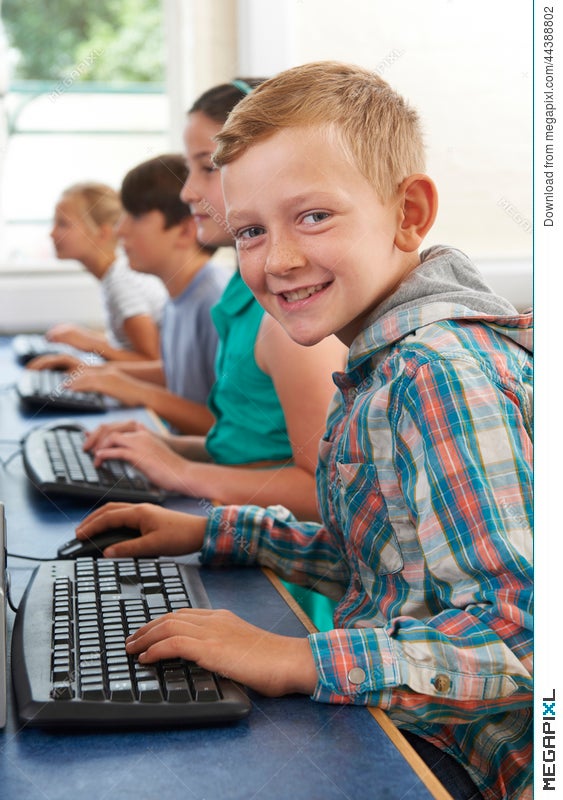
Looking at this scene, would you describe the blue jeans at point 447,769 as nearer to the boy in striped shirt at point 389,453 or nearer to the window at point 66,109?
the boy in striped shirt at point 389,453

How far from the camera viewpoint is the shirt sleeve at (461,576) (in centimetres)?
67

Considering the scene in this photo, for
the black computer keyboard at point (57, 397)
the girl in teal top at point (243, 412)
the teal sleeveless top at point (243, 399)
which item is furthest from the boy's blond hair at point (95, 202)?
the teal sleeveless top at point (243, 399)

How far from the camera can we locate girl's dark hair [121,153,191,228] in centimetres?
212

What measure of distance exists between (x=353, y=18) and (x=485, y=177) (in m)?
0.62

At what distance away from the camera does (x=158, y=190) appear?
2.12m

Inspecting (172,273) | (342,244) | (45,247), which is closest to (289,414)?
(342,244)

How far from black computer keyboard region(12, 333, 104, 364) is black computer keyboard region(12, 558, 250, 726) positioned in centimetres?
161

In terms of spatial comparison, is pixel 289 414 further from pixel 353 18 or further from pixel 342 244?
pixel 353 18

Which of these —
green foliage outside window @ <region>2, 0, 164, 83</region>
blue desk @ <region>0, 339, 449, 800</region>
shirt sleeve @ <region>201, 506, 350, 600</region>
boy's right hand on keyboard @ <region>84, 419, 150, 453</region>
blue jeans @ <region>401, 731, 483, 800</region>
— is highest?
green foliage outside window @ <region>2, 0, 164, 83</region>

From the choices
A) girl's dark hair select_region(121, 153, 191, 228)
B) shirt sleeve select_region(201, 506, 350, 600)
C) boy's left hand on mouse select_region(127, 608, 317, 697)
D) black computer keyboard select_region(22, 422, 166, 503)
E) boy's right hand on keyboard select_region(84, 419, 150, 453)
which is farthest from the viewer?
girl's dark hair select_region(121, 153, 191, 228)

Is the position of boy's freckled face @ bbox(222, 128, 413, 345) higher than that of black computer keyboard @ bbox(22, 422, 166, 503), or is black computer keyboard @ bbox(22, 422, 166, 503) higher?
boy's freckled face @ bbox(222, 128, 413, 345)

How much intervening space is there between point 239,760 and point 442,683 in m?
0.16

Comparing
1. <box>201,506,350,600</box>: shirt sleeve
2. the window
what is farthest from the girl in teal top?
the window

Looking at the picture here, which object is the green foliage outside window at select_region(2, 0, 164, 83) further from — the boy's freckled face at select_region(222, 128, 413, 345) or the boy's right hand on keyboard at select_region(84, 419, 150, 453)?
the boy's freckled face at select_region(222, 128, 413, 345)
